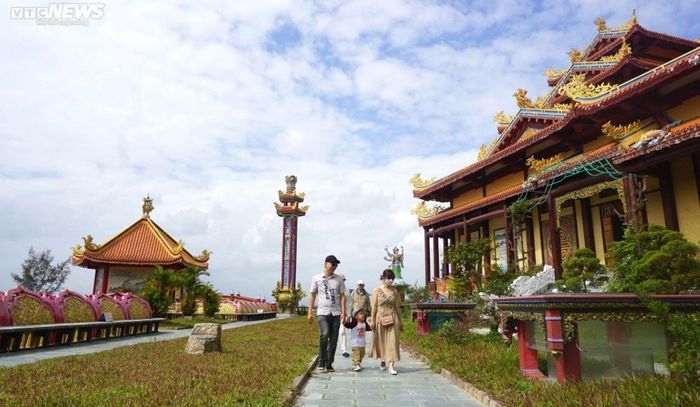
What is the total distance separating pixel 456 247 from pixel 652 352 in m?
12.5

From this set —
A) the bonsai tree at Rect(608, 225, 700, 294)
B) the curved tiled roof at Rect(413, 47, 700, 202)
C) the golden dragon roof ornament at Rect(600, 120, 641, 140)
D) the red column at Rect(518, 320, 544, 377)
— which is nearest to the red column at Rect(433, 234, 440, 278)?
the curved tiled roof at Rect(413, 47, 700, 202)

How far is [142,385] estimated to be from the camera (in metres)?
5.37

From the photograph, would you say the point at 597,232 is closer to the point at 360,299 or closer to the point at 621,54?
the point at 621,54

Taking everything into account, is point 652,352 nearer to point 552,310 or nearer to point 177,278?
point 552,310

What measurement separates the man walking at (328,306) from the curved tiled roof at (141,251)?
2426 cm

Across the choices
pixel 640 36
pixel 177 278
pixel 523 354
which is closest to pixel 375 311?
pixel 523 354

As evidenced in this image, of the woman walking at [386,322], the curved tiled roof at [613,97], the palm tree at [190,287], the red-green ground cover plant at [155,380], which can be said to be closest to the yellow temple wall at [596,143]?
the curved tiled roof at [613,97]

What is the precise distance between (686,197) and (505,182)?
8.27 m

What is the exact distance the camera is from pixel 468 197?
2214 cm

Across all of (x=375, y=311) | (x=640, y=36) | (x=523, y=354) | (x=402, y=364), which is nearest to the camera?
(x=523, y=354)

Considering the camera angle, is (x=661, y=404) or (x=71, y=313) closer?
(x=661, y=404)

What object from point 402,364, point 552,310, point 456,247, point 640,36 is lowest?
point 402,364

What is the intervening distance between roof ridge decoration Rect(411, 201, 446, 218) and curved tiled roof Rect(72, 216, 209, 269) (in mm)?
14809

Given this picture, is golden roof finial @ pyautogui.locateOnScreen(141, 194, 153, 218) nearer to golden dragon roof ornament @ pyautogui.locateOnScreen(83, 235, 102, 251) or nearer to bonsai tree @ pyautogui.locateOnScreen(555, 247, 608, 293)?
golden dragon roof ornament @ pyautogui.locateOnScreen(83, 235, 102, 251)
